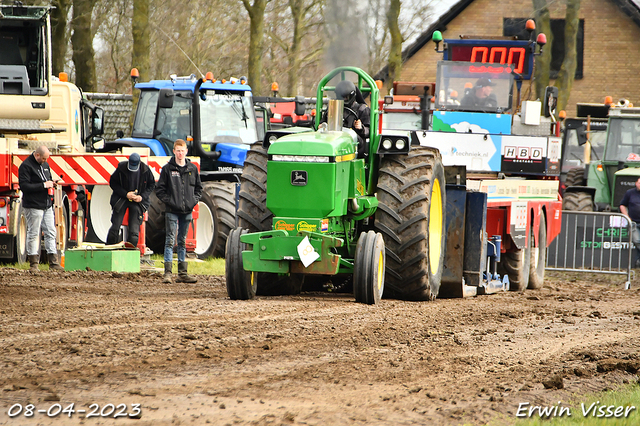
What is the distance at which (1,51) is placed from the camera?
48.1 feet

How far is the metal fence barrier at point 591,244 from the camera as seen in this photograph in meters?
15.8

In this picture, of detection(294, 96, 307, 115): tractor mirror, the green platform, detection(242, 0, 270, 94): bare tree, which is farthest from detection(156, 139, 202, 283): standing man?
detection(242, 0, 270, 94): bare tree

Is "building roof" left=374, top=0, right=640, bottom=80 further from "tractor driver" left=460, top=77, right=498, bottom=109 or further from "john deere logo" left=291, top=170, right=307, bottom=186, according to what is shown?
"john deere logo" left=291, top=170, right=307, bottom=186

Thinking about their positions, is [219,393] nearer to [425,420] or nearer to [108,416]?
[108,416]

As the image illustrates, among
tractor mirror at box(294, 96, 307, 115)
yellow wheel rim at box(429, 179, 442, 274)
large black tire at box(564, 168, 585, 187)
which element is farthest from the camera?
large black tire at box(564, 168, 585, 187)

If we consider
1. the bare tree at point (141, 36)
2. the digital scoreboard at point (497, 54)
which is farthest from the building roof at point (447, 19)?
the digital scoreboard at point (497, 54)

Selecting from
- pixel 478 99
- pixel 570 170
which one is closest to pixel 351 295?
pixel 478 99

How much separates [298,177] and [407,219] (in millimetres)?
1273

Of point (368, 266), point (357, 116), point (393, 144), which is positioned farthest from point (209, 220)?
point (368, 266)

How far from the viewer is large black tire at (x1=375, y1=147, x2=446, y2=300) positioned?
354 inches

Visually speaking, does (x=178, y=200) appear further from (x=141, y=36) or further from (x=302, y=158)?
(x=141, y=36)

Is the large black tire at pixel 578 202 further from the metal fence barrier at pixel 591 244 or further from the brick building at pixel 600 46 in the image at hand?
the brick building at pixel 600 46

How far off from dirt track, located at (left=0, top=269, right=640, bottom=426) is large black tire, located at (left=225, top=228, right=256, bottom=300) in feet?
0.55

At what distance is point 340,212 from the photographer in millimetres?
8648
